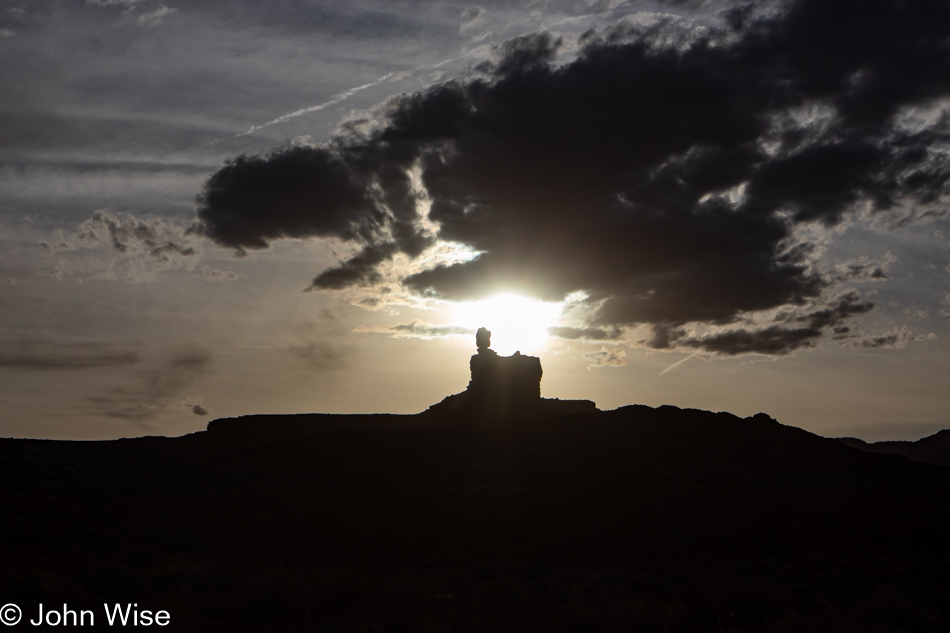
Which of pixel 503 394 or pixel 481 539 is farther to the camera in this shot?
pixel 503 394

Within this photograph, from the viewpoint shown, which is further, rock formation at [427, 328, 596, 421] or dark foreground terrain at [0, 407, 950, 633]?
rock formation at [427, 328, 596, 421]

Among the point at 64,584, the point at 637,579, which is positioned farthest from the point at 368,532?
the point at 64,584

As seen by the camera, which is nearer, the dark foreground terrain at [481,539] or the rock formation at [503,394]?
the dark foreground terrain at [481,539]

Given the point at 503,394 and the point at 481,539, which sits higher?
the point at 503,394

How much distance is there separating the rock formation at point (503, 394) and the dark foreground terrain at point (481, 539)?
104 feet

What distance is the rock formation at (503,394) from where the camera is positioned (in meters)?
114

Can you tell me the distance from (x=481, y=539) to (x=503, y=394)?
79.6m

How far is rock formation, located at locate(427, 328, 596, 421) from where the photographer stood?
113531 mm

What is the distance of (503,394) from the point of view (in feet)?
381

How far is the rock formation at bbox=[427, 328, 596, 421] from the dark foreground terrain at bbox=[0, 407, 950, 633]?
31.6 m

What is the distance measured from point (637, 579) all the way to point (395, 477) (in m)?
40.1

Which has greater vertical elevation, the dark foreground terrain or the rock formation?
the rock formation

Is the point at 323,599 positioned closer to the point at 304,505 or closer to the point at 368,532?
the point at 368,532

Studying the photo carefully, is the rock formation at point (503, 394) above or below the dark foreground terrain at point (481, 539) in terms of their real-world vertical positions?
above
